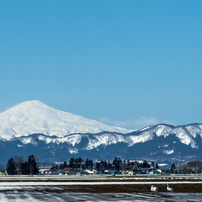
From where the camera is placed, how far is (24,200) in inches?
1960

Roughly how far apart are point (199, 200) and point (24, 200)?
68.0 ft

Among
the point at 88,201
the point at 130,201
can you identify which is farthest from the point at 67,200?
the point at 130,201

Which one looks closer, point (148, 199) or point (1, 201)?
point (1, 201)

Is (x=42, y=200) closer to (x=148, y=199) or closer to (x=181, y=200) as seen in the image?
(x=148, y=199)

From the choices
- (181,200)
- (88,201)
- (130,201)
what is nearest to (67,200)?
(88,201)

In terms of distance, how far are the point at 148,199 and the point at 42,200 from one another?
41.9 ft

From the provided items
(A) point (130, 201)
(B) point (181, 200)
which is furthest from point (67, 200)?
(B) point (181, 200)

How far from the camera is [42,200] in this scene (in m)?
49.7

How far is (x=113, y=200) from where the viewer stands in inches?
1964

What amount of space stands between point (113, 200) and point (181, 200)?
8108 mm

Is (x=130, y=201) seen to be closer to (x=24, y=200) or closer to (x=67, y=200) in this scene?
(x=67, y=200)

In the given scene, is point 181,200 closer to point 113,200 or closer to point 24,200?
point 113,200

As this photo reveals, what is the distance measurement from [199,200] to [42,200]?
18589 millimetres

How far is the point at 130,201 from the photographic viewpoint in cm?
4841
